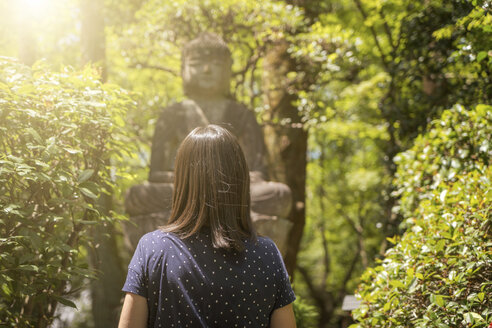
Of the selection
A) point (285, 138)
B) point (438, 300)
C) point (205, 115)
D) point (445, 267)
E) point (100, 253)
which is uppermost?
point (205, 115)

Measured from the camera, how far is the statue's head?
17.3ft

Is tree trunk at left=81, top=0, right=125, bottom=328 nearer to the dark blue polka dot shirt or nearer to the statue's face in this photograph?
the statue's face

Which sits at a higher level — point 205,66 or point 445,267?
point 205,66

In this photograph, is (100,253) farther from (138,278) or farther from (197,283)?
(197,283)

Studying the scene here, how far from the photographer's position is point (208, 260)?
1792mm

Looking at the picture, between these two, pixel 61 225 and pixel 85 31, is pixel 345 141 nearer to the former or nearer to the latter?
pixel 85 31

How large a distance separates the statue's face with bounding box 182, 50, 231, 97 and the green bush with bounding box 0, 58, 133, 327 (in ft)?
5.82

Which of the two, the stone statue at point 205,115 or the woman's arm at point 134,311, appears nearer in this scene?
the woman's arm at point 134,311

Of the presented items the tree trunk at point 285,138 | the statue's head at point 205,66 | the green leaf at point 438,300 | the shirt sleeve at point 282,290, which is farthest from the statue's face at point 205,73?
the shirt sleeve at point 282,290

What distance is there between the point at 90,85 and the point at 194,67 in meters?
2.00

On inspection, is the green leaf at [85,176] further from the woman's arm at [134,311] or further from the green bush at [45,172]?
the woman's arm at [134,311]

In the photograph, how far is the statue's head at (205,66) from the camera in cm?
529

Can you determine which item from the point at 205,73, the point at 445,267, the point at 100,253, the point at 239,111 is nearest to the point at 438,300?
the point at 445,267

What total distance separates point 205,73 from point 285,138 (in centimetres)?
202
